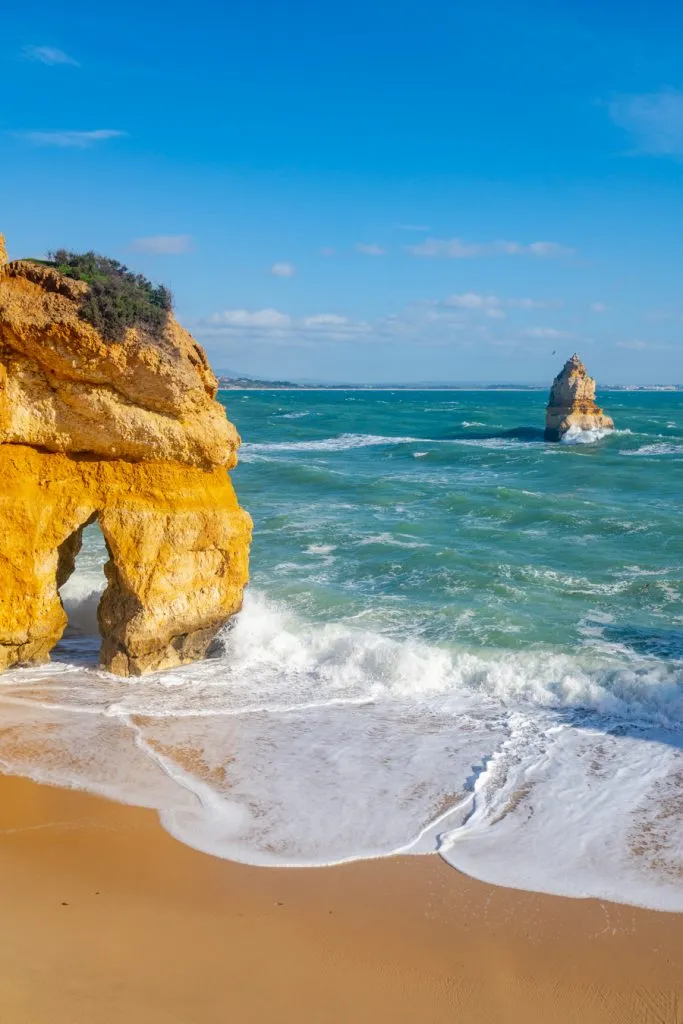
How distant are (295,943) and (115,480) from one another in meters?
6.49

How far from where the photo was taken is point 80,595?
14117 millimetres

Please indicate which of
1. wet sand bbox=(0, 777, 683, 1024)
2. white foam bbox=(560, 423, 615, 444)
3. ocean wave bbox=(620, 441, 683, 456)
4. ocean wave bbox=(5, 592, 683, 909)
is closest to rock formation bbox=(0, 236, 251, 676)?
ocean wave bbox=(5, 592, 683, 909)

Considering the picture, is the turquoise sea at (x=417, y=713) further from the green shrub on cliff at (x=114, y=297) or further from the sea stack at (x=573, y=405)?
the sea stack at (x=573, y=405)

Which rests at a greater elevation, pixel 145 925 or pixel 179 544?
pixel 179 544

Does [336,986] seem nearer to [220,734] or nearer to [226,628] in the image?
[220,734]

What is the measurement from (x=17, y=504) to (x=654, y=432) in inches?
2187

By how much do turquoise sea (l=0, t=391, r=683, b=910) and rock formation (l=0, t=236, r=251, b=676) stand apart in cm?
86

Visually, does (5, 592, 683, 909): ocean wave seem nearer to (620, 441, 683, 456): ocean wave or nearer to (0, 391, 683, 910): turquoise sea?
(0, 391, 683, 910): turquoise sea

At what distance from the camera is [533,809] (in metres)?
7.91

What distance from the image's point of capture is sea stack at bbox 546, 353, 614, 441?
4959 cm

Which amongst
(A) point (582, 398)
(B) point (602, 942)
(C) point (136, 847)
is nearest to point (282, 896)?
(C) point (136, 847)

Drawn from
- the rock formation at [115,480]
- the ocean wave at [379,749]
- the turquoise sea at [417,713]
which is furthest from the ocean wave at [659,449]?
the rock formation at [115,480]

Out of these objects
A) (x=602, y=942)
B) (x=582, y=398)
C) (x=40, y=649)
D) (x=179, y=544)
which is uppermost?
(x=582, y=398)

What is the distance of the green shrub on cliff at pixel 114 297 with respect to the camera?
920 centimetres
